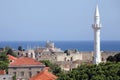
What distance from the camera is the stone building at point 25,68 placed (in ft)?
174

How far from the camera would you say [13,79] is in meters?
47.4

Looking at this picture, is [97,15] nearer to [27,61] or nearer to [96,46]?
[96,46]

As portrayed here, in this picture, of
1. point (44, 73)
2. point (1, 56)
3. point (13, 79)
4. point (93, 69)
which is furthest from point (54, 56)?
point (93, 69)

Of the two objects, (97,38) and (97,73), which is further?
(97,38)

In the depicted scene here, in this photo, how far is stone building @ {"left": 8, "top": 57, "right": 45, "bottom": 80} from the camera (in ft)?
174

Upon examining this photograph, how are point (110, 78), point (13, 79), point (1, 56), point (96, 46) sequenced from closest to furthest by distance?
point (110, 78) < point (13, 79) < point (96, 46) < point (1, 56)

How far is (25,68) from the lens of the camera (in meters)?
53.6

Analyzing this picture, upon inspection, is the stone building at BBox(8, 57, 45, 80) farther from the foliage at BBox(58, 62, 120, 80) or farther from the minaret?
the foliage at BBox(58, 62, 120, 80)

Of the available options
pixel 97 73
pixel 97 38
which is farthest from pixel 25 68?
pixel 97 73

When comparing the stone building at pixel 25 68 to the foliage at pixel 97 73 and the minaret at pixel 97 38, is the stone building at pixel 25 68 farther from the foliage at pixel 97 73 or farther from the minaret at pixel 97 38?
the foliage at pixel 97 73

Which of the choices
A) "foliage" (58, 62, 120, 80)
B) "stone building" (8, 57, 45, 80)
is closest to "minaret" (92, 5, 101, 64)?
"stone building" (8, 57, 45, 80)

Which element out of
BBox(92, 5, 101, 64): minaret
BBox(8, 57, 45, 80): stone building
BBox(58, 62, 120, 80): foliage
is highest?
BBox(92, 5, 101, 64): minaret

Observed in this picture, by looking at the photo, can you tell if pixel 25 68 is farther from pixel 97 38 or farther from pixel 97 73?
pixel 97 73

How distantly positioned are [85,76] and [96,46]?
24833 mm
